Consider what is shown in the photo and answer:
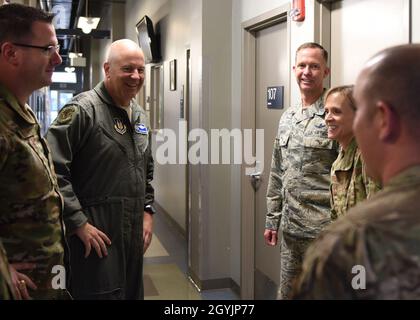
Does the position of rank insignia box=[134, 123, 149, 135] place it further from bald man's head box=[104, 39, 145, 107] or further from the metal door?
the metal door

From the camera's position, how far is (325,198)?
2238 mm

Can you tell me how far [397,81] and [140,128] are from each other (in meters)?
1.64

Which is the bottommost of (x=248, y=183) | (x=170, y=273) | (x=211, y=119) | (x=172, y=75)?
(x=170, y=273)

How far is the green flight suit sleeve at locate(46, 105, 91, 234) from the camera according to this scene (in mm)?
1977

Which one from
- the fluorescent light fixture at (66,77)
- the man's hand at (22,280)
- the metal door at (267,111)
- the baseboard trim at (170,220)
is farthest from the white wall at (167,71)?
the fluorescent light fixture at (66,77)

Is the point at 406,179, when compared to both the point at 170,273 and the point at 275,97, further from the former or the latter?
the point at 170,273

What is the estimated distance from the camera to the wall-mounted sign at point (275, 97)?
311 centimetres

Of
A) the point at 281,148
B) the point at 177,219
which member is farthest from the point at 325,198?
the point at 177,219

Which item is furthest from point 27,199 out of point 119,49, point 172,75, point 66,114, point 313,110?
point 172,75

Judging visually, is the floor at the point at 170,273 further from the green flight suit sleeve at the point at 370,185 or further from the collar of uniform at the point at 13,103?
the collar of uniform at the point at 13,103

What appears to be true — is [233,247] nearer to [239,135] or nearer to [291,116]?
[239,135]

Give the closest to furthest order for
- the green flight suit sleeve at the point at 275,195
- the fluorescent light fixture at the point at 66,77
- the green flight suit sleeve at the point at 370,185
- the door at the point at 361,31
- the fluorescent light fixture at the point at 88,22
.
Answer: the green flight suit sleeve at the point at 370,185
the door at the point at 361,31
the green flight suit sleeve at the point at 275,195
the fluorescent light fixture at the point at 88,22
the fluorescent light fixture at the point at 66,77

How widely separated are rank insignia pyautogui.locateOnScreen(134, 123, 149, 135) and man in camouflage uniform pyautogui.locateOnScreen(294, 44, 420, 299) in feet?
5.08

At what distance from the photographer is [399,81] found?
796 millimetres
